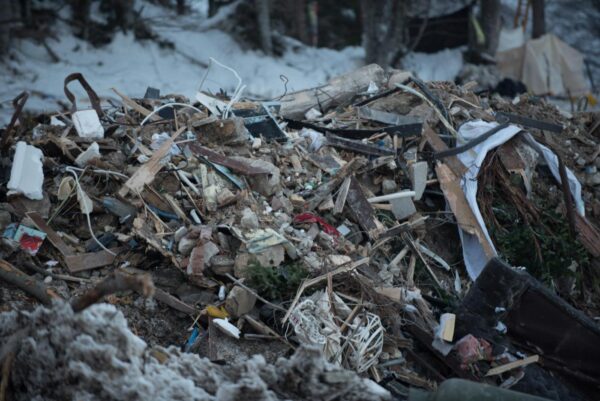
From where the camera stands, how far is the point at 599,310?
548 cm

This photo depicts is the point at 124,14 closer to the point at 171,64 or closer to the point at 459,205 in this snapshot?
the point at 171,64

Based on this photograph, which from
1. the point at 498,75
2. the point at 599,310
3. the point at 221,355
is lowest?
the point at 498,75

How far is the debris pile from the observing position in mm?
2656

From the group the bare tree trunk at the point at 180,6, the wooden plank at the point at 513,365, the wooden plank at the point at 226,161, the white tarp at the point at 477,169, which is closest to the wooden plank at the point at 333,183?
the wooden plank at the point at 226,161

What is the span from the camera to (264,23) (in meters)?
14.4

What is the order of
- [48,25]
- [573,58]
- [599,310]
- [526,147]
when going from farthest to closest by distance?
[573,58] < [48,25] < [526,147] < [599,310]

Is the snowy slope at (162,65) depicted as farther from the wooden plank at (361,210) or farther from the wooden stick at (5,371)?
the wooden stick at (5,371)

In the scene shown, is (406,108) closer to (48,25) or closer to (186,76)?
(186,76)

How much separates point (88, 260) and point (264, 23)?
36.4 ft

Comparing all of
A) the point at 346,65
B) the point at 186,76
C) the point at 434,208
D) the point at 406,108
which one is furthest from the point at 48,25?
the point at 434,208

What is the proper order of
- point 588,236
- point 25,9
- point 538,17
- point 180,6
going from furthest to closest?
1. point 538,17
2. point 180,6
3. point 25,9
4. point 588,236

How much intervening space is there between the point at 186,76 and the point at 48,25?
3.12 m

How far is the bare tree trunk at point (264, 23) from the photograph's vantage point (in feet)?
47.0

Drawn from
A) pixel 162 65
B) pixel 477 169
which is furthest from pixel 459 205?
pixel 162 65
